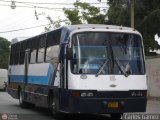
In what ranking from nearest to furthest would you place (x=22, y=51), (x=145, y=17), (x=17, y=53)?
1. (x=22, y=51)
2. (x=17, y=53)
3. (x=145, y=17)

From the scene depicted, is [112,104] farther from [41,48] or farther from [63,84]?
Answer: [41,48]

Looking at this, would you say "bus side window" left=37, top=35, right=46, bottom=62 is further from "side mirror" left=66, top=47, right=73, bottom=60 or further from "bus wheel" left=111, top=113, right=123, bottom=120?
"side mirror" left=66, top=47, right=73, bottom=60

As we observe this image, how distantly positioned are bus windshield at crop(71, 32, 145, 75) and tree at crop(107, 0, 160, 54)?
16024mm

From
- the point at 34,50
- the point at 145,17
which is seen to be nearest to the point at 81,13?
the point at 145,17

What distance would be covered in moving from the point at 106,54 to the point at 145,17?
18.1 metres

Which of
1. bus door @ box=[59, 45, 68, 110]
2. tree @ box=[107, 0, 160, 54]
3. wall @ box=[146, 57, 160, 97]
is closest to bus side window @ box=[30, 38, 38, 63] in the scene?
bus door @ box=[59, 45, 68, 110]

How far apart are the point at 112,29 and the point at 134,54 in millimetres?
1088

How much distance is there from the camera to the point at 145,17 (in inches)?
1329

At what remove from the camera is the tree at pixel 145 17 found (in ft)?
108


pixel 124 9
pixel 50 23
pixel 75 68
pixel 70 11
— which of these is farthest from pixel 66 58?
pixel 50 23

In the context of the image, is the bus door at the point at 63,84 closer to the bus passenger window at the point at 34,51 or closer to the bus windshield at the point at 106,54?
the bus windshield at the point at 106,54

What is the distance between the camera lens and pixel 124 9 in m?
36.4

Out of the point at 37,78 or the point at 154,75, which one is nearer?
the point at 37,78

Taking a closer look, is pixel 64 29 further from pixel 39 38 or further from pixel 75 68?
pixel 39 38
